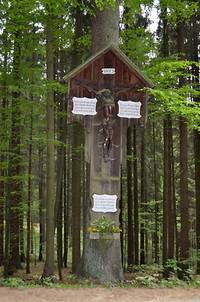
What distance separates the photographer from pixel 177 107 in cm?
967

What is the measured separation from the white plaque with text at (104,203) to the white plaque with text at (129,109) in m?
1.94

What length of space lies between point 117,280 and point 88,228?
134 cm

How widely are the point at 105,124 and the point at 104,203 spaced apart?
1806 mm

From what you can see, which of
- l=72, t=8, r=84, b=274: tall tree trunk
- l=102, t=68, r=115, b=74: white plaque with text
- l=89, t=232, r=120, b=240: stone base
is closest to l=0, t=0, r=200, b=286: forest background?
l=72, t=8, r=84, b=274: tall tree trunk

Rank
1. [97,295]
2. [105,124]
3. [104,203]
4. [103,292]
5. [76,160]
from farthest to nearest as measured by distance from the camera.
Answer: [76,160], [105,124], [104,203], [103,292], [97,295]

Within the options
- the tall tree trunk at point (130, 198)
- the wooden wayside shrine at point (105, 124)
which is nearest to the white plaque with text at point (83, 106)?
the wooden wayside shrine at point (105, 124)

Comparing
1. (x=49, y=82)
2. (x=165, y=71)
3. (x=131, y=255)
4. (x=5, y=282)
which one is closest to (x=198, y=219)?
(x=131, y=255)

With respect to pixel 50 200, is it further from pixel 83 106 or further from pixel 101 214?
pixel 83 106

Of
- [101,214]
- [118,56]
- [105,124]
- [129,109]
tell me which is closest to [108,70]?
[118,56]

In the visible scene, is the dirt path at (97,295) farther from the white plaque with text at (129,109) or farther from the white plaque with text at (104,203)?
the white plaque with text at (129,109)

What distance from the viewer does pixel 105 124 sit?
9.72 meters

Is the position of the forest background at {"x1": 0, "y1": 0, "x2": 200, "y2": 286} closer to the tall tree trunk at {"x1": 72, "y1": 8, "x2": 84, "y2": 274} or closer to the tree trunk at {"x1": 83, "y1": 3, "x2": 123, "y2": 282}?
the tall tree trunk at {"x1": 72, "y1": 8, "x2": 84, "y2": 274}

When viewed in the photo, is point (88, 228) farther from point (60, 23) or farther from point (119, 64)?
point (60, 23)

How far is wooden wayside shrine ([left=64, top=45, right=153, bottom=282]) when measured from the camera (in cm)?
951
